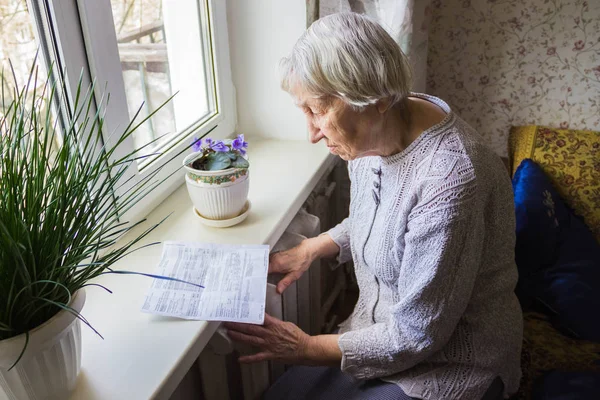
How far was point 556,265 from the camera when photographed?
1.47 meters

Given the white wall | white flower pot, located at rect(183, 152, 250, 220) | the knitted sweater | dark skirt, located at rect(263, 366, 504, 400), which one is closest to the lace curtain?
the white wall

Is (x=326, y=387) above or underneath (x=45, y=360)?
underneath

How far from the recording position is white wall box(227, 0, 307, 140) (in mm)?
1471

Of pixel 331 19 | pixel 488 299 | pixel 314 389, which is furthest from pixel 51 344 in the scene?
pixel 488 299

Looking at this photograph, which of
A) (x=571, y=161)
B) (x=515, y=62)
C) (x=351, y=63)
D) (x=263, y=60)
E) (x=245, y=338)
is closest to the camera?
(x=351, y=63)

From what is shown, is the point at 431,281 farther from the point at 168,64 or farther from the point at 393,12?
the point at 168,64

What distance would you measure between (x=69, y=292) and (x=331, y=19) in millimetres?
672

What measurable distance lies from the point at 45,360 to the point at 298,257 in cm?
71

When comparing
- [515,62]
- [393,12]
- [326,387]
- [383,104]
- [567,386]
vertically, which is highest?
[393,12]

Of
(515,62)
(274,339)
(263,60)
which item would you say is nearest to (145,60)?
(263,60)

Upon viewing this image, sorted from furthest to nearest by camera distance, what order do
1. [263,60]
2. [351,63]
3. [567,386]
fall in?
[263,60], [567,386], [351,63]

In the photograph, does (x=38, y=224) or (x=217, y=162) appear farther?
(x=217, y=162)

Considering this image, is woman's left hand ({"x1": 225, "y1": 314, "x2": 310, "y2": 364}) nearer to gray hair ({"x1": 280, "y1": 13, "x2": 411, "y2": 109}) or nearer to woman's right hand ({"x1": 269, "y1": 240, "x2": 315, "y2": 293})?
woman's right hand ({"x1": 269, "y1": 240, "x2": 315, "y2": 293})

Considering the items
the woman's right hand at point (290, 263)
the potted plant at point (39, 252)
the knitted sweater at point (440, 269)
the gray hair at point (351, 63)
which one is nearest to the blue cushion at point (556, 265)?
the knitted sweater at point (440, 269)
